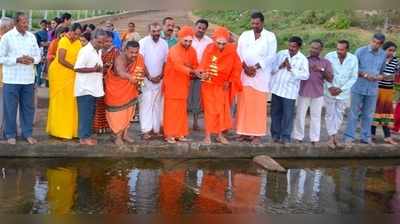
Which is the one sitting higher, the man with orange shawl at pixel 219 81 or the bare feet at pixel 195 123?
the man with orange shawl at pixel 219 81

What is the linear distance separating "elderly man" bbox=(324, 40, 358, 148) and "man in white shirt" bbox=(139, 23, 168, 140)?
2.10 metres

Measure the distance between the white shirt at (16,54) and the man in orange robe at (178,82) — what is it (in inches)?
60.8

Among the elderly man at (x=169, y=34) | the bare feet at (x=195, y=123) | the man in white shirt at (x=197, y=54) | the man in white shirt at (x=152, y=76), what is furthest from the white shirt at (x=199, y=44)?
the bare feet at (x=195, y=123)

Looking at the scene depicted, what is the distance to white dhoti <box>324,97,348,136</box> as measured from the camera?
7141 millimetres

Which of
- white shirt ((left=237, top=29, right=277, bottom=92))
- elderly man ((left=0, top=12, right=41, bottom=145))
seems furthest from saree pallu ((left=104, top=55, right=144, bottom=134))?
white shirt ((left=237, top=29, right=277, bottom=92))

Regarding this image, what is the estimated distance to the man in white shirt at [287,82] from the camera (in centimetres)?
675

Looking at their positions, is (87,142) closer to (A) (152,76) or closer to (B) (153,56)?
(A) (152,76)

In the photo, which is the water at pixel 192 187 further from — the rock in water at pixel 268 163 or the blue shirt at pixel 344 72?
the blue shirt at pixel 344 72

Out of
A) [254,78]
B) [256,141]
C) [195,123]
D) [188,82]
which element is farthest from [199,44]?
[256,141]

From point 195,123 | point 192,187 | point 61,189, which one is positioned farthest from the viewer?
point 195,123

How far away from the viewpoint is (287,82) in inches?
269

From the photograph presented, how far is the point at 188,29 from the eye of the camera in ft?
21.4

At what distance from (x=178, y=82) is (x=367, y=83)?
Answer: 2408 millimetres
